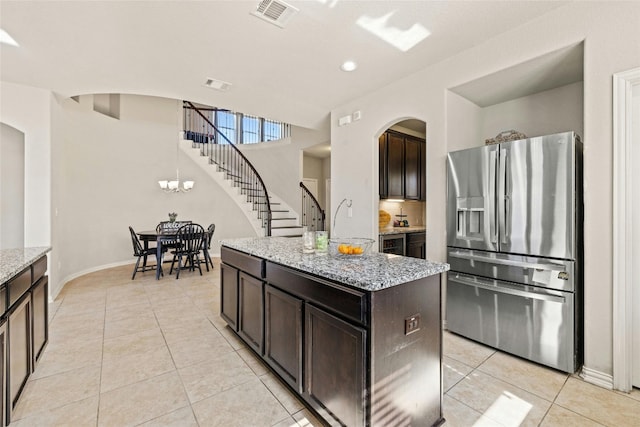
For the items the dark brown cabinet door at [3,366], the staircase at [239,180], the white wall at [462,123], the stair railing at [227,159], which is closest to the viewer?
the dark brown cabinet door at [3,366]

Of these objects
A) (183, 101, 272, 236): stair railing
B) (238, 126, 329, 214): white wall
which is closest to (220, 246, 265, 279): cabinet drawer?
(183, 101, 272, 236): stair railing

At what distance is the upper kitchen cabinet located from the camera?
474 cm

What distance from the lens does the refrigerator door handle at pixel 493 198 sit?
2.61 m

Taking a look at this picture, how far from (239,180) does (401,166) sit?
4.58 metres

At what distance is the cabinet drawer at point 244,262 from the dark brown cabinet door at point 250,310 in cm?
5

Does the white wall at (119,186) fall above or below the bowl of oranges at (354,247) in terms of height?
above

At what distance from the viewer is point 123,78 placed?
3.44m

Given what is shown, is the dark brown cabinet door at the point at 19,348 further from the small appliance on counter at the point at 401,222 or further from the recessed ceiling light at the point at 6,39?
the small appliance on counter at the point at 401,222

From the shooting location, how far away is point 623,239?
2043 millimetres

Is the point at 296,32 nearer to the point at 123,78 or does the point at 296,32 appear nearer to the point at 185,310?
the point at 123,78

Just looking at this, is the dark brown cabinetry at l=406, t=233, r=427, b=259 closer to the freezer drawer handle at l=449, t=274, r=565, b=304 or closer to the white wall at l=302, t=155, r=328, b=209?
the freezer drawer handle at l=449, t=274, r=565, b=304

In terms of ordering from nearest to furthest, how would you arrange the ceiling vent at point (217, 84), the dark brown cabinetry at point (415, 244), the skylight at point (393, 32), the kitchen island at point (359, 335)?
the kitchen island at point (359, 335)
the skylight at point (393, 32)
the ceiling vent at point (217, 84)
the dark brown cabinetry at point (415, 244)

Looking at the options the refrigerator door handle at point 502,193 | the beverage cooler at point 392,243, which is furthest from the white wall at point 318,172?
the refrigerator door handle at point 502,193

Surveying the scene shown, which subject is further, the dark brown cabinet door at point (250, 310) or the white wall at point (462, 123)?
the white wall at point (462, 123)
